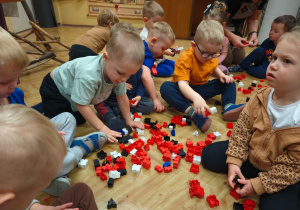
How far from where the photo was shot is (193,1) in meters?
4.25

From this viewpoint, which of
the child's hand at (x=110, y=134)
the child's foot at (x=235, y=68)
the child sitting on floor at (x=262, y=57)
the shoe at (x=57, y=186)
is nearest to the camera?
the shoe at (x=57, y=186)

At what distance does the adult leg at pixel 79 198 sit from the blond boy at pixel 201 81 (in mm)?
868

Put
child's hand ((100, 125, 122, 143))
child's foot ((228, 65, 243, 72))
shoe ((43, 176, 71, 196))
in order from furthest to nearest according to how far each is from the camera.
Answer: child's foot ((228, 65, 243, 72)), child's hand ((100, 125, 122, 143)), shoe ((43, 176, 71, 196))

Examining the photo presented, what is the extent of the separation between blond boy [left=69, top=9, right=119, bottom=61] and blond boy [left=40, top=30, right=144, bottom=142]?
0.68 m

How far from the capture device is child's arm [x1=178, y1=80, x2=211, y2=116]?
1.44 m

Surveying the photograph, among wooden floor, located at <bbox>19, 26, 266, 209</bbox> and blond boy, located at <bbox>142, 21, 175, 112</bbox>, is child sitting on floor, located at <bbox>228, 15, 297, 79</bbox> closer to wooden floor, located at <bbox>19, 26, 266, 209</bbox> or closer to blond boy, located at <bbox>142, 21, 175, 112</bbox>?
blond boy, located at <bbox>142, 21, 175, 112</bbox>

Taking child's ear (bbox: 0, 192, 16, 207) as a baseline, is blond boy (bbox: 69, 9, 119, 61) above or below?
below

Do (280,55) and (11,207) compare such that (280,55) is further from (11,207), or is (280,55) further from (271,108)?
(11,207)

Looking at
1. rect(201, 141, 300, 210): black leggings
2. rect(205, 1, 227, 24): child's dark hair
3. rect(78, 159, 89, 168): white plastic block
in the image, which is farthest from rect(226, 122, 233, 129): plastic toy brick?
rect(205, 1, 227, 24): child's dark hair

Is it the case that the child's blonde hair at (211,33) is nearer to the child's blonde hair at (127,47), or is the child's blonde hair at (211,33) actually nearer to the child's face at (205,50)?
the child's face at (205,50)

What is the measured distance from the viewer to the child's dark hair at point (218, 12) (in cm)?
237

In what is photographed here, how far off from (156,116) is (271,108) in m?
0.91

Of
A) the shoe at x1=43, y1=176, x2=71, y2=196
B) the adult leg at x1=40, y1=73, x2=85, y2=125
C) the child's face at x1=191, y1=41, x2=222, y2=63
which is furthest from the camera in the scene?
the child's face at x1=191, y1=41, x2=222, y2=63

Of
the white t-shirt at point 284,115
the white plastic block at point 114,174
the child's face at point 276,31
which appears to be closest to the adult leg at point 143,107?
the white plastic block at point 114,174
